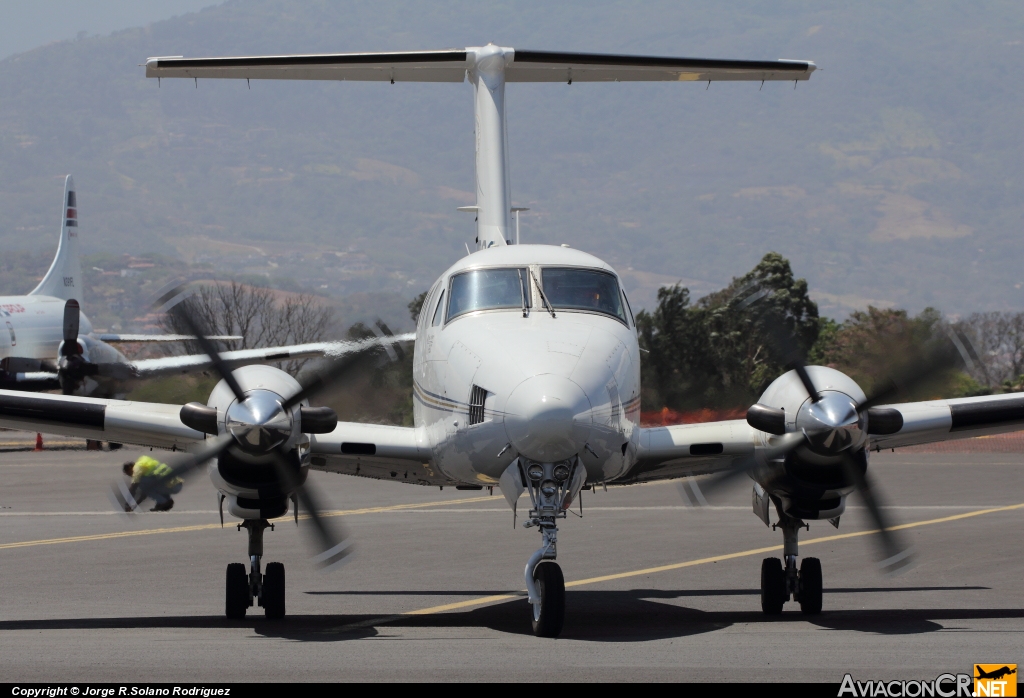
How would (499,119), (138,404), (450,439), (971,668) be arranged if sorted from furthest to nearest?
(499,119) < (138,404) < (450,439) < (971,668)

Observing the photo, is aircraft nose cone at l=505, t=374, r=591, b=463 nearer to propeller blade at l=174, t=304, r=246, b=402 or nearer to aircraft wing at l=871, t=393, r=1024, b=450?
propeller blade at l=174, t=304, r=246, b=402

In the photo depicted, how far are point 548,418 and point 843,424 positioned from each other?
2.96 metres

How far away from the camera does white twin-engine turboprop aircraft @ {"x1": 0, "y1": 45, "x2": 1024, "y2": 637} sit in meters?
10.3

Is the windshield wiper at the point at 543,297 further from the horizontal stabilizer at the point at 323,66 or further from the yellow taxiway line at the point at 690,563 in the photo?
the horizontal stabilizer at the point at 323,66

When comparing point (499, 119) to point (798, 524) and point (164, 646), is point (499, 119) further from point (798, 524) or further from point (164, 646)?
point (164, 646)

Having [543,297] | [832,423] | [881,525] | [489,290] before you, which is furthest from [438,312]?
[881,525]

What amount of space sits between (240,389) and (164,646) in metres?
2.59

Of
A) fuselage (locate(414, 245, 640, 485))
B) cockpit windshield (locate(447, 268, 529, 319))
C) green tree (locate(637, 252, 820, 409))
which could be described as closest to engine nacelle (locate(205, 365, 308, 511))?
fuselage (locate(414, 245, 640, 485))

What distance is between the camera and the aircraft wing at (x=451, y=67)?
15688mm

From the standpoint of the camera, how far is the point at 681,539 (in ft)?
67.3

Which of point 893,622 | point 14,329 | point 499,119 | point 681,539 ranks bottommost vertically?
point 893,622

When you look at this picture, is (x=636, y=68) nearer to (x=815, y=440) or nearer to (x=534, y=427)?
(x=815, y=440)

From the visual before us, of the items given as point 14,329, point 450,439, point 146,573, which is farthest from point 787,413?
point 14,329

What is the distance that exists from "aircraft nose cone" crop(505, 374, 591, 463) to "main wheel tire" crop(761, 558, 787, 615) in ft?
11.5
